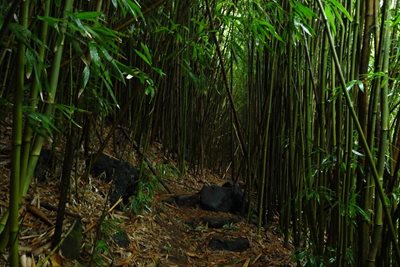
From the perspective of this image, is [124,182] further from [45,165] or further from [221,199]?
[221,199]

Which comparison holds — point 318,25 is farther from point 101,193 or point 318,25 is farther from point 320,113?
point 101,193

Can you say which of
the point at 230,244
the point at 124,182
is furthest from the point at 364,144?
the point at 124,182

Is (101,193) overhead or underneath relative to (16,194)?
underneath

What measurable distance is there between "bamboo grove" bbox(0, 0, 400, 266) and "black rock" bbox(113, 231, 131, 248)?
1.13 ft

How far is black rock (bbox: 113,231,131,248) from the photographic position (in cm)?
202

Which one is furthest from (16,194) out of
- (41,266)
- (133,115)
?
(133,115)

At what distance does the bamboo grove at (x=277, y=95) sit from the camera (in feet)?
3.42

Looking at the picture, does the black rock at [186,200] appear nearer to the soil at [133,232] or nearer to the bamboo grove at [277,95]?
the soil at [133,232]

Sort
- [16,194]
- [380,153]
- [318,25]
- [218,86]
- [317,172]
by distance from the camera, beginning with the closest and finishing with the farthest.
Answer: [16,194], [380,153], [317,172], [318,25], [218,86]

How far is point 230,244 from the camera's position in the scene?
8.55ft

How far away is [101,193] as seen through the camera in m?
2.42

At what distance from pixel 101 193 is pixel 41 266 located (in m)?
1.03

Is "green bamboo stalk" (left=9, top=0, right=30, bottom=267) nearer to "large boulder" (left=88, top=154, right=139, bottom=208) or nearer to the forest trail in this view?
the forest trail

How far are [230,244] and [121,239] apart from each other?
847 millimetres
